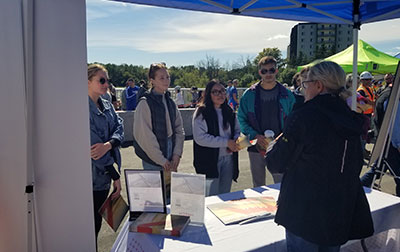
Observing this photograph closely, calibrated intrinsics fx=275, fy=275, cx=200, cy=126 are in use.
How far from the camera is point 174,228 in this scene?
153 cm

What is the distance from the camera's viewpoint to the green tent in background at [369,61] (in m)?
9.20

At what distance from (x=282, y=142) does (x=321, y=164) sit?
21cm

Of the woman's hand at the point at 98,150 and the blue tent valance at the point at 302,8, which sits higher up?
the blue tent valance at the point at 302,8

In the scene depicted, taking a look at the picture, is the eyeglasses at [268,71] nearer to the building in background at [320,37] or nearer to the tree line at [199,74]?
the tree line at [199,74]

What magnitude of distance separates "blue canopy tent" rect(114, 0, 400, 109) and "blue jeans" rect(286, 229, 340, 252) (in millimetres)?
2526

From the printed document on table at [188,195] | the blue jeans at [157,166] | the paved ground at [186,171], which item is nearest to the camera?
the printed document on table at [188,195]

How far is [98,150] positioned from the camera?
6.84ft

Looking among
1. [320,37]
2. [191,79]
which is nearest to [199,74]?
[191,79]

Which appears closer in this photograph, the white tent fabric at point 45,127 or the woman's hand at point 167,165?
the white tent fabric at point 45,127

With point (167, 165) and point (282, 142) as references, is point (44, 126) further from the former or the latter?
point (167, 165)

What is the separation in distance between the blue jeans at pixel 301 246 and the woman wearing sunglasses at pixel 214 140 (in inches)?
49.3

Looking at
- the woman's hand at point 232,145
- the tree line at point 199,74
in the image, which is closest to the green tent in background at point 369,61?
the woman's hand at point 232,145

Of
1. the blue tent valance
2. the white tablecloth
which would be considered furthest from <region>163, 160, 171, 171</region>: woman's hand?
the blue tent valance

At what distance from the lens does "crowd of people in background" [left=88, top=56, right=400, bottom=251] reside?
1.33 meters
